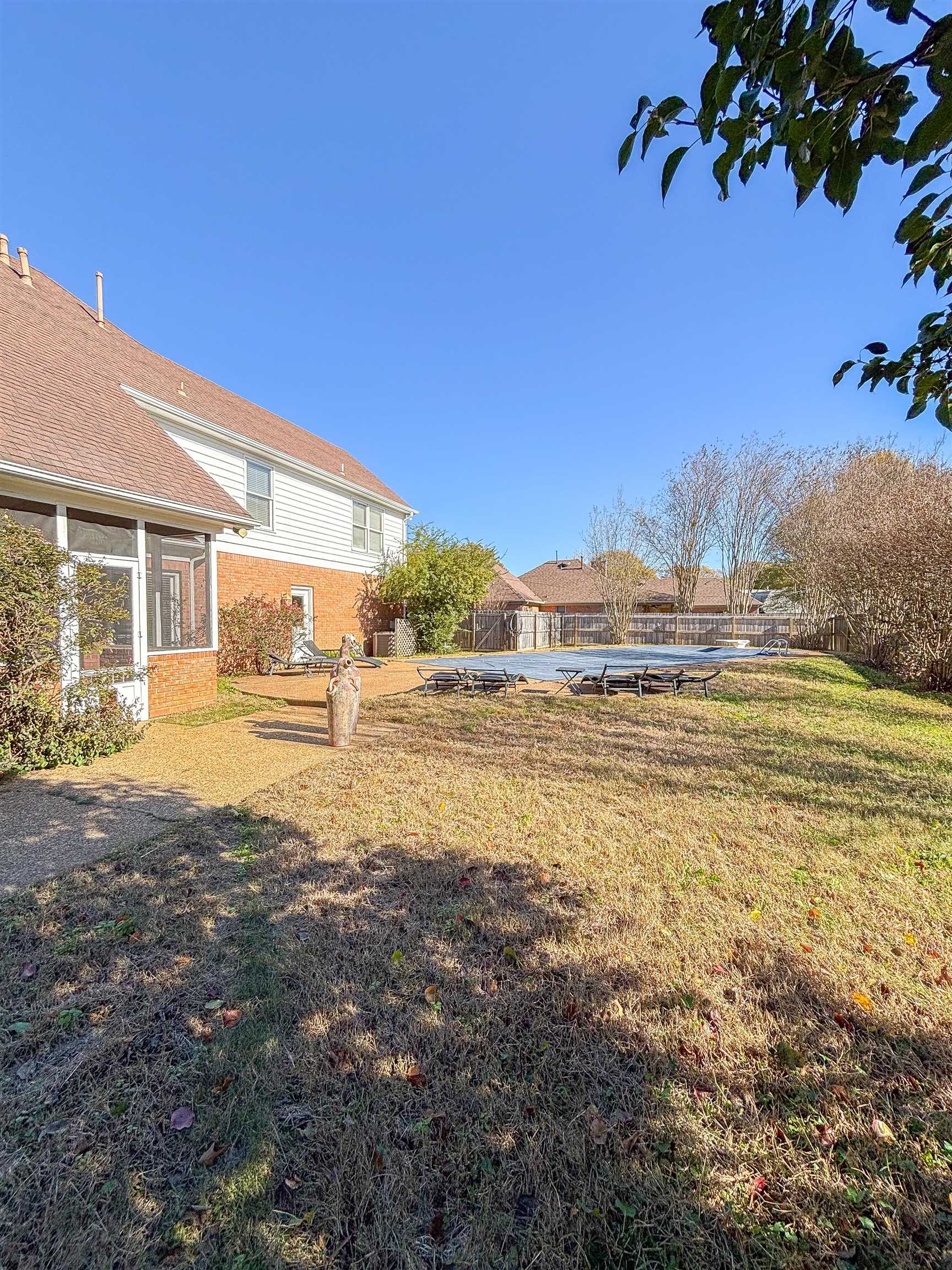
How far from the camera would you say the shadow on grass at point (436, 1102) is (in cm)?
151

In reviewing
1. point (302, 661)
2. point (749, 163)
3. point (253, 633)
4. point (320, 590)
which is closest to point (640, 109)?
point (749, 163)

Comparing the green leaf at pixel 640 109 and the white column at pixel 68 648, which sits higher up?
the green leaf at pixel 640 109

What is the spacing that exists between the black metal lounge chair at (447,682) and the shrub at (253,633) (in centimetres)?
438

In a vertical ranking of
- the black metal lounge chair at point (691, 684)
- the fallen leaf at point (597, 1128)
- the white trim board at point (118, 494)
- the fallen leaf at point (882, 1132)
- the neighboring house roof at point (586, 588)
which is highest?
the neighboring house roof at point (586, 588)

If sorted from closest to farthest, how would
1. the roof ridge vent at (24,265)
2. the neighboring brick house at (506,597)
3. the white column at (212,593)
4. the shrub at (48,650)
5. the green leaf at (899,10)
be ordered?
1. the green leaf at (899,10)
2. the shrub at (48,650)
3. the white column at (212,593)
4. the roof ridge vent at (24,265)
5. the neighboring brick house at (506,597)

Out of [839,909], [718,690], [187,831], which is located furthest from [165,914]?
[718,690]

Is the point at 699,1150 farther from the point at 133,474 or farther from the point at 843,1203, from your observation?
the point at 133,474

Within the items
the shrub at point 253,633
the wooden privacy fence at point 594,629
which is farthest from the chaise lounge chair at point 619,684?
the wooden privacy fence at point 594,629

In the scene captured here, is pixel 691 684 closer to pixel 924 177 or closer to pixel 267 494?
pixel 924 177

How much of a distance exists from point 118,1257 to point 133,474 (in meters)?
8.07

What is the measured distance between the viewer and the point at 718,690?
37.0 feet

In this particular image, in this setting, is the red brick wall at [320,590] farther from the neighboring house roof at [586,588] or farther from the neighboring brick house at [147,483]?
the neighboring house roof at [586,588]

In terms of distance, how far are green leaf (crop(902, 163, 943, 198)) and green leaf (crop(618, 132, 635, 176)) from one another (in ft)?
2.83

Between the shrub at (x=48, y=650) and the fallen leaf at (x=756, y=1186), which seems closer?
the fallen leaf at (x=756, y=1186)
